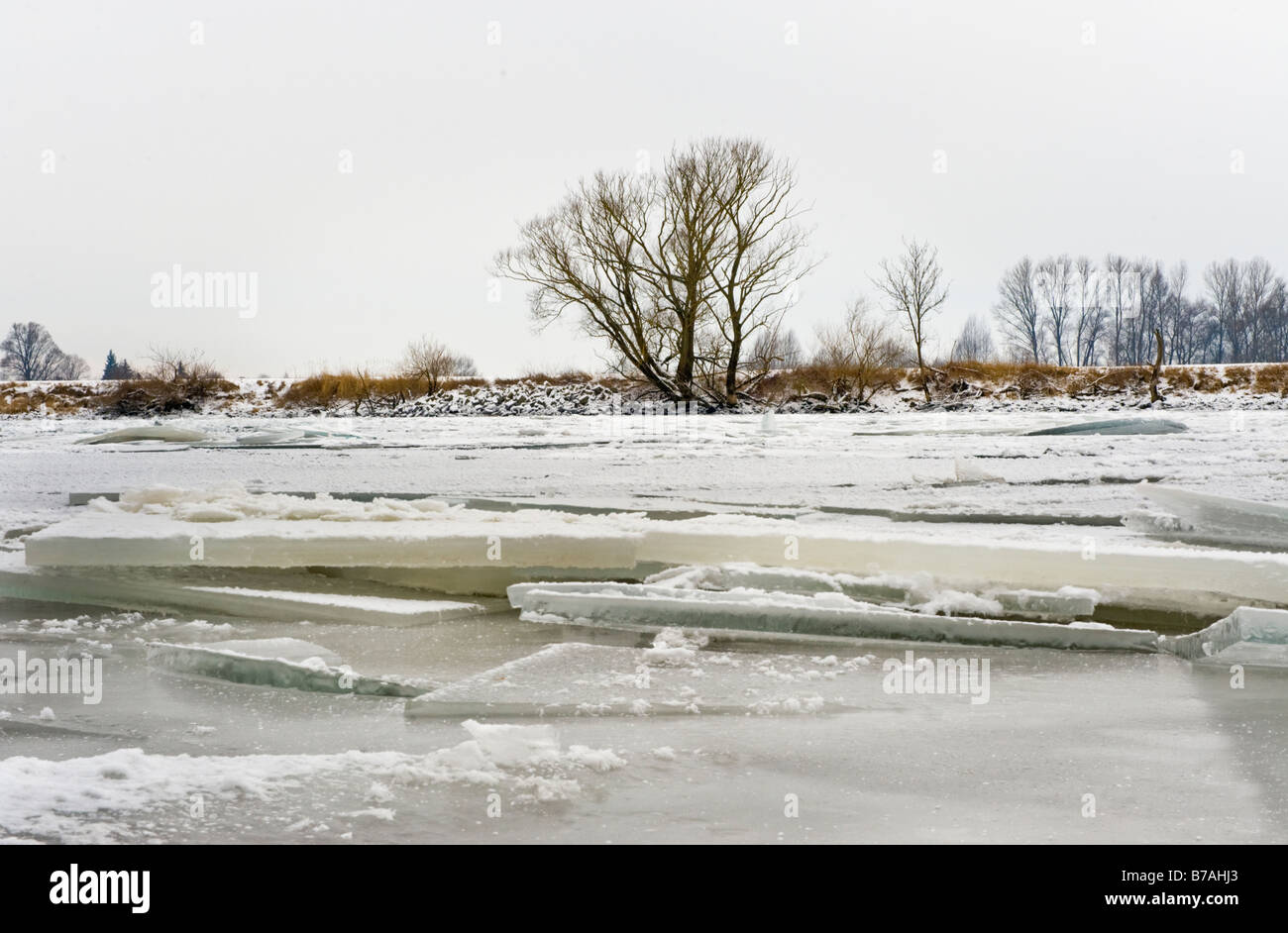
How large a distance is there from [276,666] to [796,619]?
1.54 meters

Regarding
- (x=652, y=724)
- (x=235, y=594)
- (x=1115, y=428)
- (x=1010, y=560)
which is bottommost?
(x=652, y=724)

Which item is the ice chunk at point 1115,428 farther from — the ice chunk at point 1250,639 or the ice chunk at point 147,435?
the ice chunk at point 147,435

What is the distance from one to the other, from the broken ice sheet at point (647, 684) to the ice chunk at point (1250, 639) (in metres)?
0.97

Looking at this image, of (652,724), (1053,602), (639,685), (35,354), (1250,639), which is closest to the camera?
(652,724)

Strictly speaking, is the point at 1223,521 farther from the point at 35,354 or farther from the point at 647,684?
the point at 35,354

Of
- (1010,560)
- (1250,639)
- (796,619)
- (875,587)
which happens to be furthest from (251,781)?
(1010,560)

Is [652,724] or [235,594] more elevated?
[235,594]

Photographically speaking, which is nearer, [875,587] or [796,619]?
[796,619]

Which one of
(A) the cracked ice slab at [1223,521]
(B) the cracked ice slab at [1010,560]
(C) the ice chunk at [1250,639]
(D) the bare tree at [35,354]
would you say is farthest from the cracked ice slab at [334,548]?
(D) the bare tree at [35,354]

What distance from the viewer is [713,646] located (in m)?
3.12

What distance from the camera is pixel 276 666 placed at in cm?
270

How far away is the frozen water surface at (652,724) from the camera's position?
5.81ft

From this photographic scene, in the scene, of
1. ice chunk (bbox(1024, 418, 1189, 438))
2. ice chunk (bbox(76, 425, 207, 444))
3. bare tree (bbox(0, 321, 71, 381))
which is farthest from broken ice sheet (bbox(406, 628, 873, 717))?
bare tree (bbox(0, 321, 71, 381))

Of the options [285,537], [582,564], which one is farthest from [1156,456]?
[285,537]
